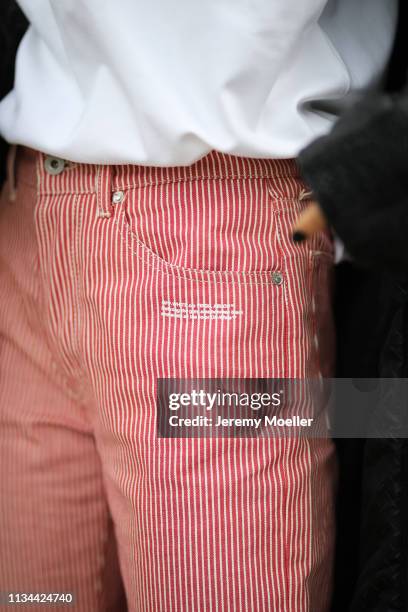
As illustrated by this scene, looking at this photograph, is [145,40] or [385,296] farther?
[385,296]

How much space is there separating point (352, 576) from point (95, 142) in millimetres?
616

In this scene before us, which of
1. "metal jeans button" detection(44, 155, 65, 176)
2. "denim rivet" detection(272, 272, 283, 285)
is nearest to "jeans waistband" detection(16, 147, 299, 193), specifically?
"metal jeans button" detection(44, 155, 65, 176)

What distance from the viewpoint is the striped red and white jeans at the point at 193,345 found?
0.67 metres

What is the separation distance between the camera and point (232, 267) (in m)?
0.68

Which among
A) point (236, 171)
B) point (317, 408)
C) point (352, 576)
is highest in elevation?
point (236, 171)

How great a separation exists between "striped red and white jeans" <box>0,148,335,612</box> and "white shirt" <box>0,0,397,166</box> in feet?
0.17

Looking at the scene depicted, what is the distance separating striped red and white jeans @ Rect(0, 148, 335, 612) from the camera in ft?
2.21

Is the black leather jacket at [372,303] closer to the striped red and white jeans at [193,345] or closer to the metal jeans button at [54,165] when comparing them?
the striped red and white jeans at [193,345]

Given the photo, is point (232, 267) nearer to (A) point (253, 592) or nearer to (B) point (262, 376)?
(B) point (262, 376)

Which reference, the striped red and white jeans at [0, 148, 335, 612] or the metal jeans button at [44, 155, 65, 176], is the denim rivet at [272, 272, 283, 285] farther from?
the metal jeans button at [44, 155, 65, 176]

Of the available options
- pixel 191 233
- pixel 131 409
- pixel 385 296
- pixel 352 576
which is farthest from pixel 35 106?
pixel 352 576

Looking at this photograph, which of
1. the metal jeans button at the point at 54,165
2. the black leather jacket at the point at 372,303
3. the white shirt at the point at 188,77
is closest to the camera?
the black leather jacket at the point at 372,303

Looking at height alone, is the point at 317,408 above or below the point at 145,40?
below

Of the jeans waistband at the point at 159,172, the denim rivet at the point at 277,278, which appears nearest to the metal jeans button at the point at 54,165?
the jeans waistband at the point at 159,172
